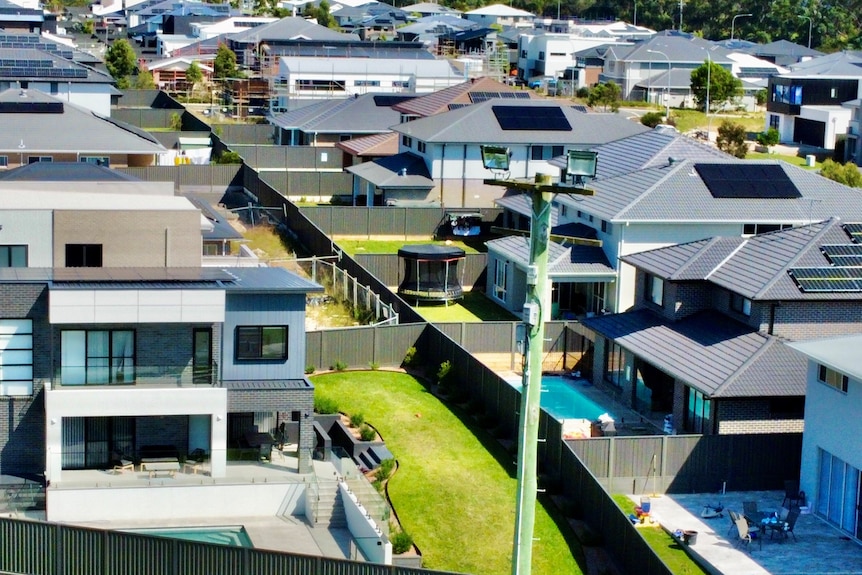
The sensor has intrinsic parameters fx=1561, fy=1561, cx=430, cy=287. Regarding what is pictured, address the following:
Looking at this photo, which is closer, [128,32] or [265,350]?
[265,350]

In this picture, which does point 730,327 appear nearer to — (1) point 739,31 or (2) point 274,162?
(2) point 274,162

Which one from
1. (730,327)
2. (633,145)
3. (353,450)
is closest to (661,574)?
(353,450)

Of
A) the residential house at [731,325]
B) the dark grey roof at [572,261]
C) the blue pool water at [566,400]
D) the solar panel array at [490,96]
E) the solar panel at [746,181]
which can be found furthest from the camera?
the solar panel array at [490,96]

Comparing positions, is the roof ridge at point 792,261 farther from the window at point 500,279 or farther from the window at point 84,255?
the window at point 84,255

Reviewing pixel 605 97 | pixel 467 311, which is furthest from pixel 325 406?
pixel 605 97

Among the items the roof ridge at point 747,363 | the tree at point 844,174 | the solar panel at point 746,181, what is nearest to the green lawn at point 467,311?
the solar panel at point 746,181

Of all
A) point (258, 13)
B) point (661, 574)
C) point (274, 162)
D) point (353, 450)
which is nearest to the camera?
point (661, 574)

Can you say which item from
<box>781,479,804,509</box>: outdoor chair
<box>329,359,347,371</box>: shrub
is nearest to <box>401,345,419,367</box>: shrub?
<box>329,359,347,371</box>: shrub
